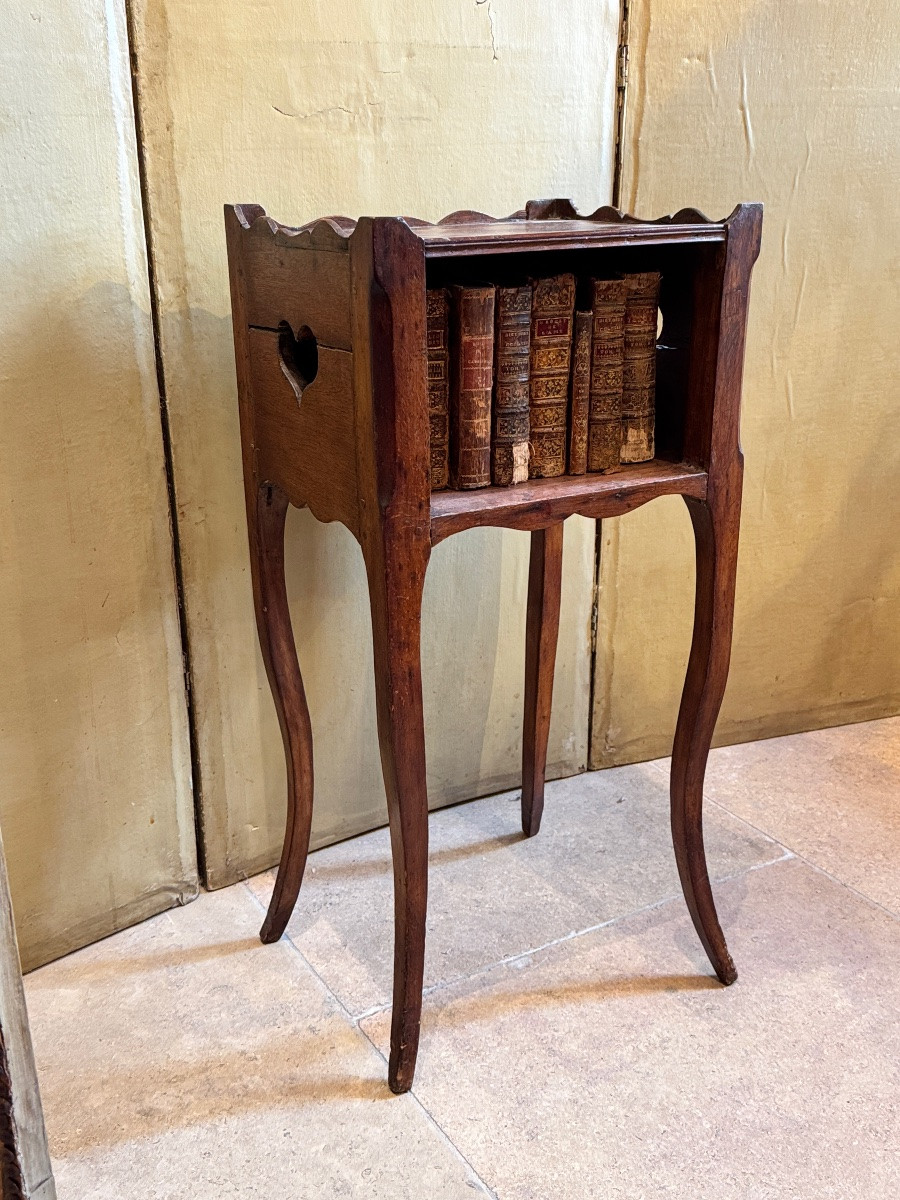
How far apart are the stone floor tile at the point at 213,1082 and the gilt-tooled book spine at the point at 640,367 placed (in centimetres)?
91

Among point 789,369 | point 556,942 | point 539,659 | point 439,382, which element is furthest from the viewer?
point 789,369

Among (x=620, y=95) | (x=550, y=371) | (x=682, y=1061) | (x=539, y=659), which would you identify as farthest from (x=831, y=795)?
(x=620, y=95)

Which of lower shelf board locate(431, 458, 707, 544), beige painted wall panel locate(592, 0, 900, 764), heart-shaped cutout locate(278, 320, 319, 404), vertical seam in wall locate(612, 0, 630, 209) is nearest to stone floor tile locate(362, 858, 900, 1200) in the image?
beige painted wall panel locate(592, 0, 900, 764)

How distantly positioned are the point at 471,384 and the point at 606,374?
0.63 feet

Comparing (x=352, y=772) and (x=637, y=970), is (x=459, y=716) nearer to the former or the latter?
(x=352, y=772)

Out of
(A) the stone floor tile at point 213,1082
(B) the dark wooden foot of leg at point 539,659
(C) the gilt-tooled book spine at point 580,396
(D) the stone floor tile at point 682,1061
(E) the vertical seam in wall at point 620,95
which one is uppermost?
(E) the vertical seam in wall at point 620,95

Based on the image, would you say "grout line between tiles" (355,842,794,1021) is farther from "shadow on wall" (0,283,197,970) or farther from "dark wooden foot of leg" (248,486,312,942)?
"shadow on wall" (0,283,197,970)

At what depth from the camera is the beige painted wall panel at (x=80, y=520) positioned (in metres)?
1.45

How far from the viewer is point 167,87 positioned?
1.52m

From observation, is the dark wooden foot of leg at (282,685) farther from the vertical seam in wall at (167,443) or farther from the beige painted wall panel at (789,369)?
the beige painted wall panel at (789,369)

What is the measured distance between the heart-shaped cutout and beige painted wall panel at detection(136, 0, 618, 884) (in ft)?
0.79

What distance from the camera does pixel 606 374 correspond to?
4.60 ft

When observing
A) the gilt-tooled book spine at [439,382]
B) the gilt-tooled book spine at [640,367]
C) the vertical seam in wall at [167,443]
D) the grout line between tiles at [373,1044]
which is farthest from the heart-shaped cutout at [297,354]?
the grout line between tiles at [373,1044]

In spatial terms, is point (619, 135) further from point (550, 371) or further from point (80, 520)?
point (80, 520)
